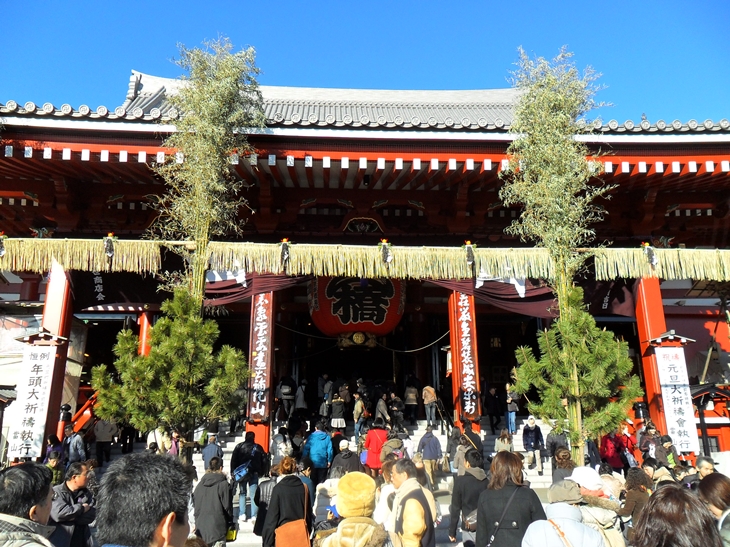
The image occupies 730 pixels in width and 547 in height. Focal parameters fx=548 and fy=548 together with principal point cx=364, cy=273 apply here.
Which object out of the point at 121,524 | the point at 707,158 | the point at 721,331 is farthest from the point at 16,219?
the point at 721,331

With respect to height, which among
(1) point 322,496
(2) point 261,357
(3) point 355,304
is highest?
(3) point 355,304

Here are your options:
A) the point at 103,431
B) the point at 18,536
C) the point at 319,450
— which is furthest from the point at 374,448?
the point at 18,536

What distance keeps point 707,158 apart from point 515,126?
13.4 feet

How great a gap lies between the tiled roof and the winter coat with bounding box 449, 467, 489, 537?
261 inches

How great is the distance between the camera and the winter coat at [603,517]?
3654mm

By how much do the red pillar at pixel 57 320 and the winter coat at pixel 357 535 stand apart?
8.45 m

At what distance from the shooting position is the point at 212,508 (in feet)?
18.9

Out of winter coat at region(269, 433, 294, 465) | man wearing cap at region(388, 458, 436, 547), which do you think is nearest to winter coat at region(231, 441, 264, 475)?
winter coat at region(269, 433, 294, 465)

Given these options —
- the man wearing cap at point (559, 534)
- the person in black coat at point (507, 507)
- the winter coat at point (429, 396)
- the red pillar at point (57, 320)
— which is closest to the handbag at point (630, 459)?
the winter coat at point (429, 396)

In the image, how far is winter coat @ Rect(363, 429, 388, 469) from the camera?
360 inches

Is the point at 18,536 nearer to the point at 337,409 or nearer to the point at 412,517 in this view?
the point at 412,517

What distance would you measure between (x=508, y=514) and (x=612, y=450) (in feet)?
23.9

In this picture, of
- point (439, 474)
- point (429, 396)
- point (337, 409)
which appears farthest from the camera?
point (429, 396)

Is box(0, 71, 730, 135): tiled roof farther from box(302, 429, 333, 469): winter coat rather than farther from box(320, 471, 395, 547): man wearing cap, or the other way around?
box(320, 471, 395, 547): man wearing cap
